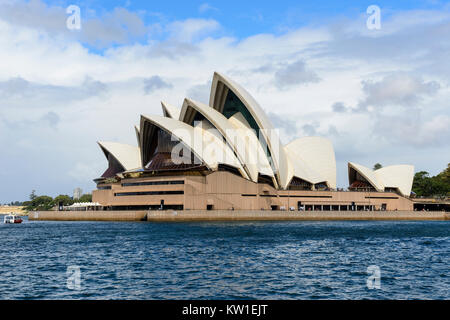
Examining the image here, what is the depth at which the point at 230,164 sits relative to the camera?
80.3 m

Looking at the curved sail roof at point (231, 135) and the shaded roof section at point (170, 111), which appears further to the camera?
the shaded roof section at point (170, 111)

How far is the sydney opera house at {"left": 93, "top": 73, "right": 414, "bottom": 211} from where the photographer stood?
78812 millimetres

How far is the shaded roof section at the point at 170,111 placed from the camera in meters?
91.2

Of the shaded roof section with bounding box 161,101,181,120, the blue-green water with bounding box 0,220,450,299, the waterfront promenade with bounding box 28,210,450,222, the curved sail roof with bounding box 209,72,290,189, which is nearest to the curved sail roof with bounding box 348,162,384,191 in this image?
the waterfront promenade with bounding box 28,210,450,222

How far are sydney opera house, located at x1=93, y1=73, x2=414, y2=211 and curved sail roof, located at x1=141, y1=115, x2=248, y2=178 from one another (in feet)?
0.53

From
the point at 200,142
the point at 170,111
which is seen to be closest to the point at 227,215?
the point at 200,142

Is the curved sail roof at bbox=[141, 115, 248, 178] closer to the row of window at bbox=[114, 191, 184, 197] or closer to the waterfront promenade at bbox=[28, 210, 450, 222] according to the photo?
the row of window at bbox=[114, 191, 184, 197]

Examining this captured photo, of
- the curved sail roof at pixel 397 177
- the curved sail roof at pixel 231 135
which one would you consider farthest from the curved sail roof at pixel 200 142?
the curved sail roof at pixel 397 177

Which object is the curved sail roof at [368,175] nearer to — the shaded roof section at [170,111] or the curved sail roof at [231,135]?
the curved sail roof at [231,135]

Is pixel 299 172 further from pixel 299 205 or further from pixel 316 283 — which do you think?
pixel 316 283

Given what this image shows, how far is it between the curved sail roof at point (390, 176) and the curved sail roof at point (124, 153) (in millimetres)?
46092

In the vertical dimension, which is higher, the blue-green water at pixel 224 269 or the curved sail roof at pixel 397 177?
the curved sail roof at pixel 397 177

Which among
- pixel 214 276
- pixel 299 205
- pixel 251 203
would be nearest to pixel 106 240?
pixel 214 276

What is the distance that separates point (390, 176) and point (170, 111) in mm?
49763
